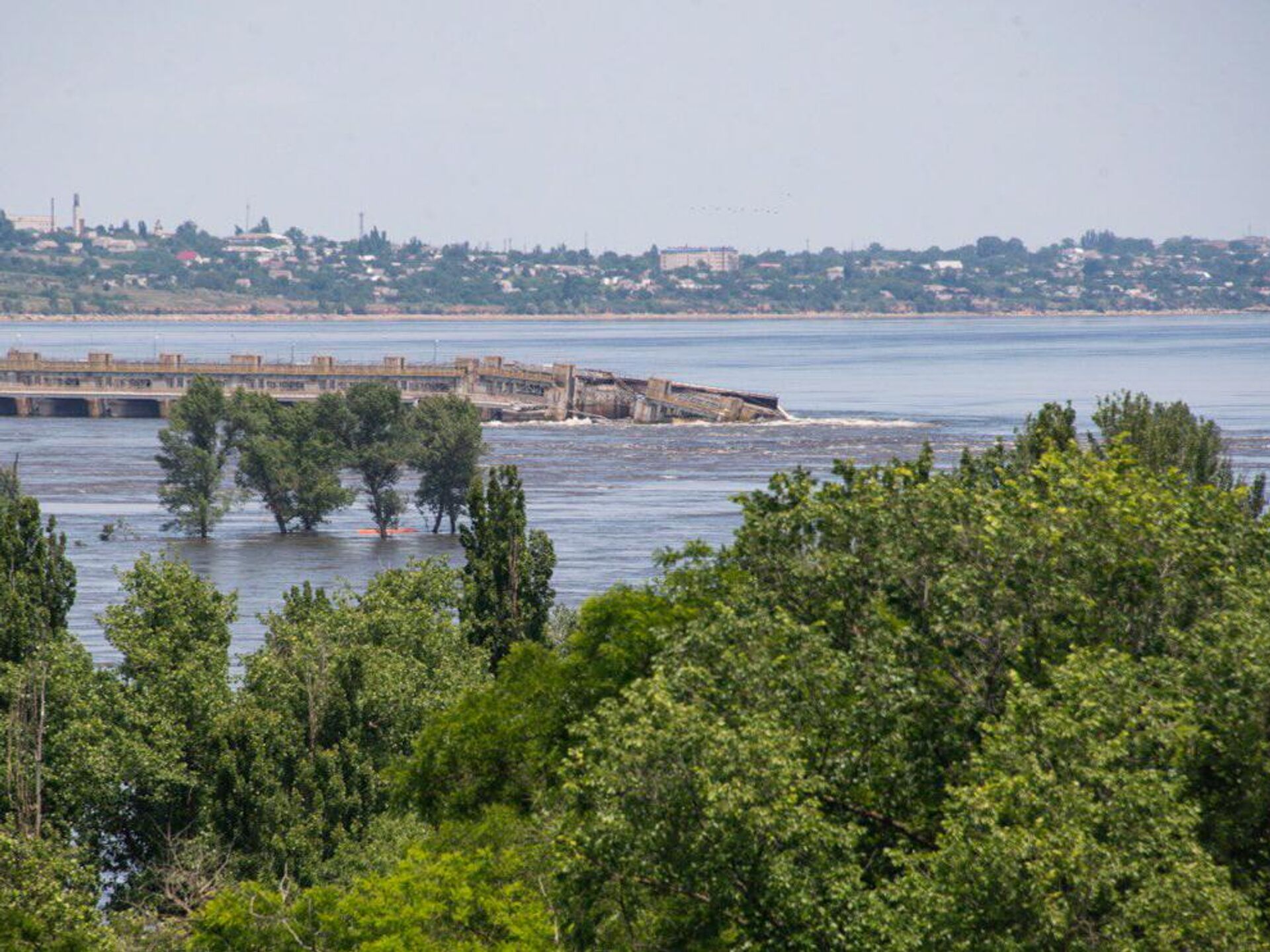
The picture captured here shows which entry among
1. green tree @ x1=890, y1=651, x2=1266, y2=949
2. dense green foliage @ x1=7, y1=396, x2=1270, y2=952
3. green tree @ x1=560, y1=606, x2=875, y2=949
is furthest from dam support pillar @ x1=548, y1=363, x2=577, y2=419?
green tree @ x1=890, y1=651, x2=1266, y2=949

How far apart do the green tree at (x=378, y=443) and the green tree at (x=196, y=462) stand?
17.7 feet

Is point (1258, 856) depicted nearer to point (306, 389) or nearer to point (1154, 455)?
Result: point (1154, 455)

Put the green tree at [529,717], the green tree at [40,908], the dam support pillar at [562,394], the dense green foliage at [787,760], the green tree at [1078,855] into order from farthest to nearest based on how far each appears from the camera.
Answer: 1. the dam support pillar at [562,394]
2. the green tree at [529,717]
3. the green tree at [40,908]
4. the dense green foliage at [787,760]
5. the green tree at [1078,855]

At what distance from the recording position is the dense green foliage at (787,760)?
18016mm

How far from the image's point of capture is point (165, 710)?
31.2 m

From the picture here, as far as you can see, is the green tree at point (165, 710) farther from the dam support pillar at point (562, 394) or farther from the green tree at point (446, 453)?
the dam support pillar at point (562, 394)

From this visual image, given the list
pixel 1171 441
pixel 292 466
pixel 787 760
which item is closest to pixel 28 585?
pixel 787 760

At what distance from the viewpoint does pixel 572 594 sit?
2437 inches

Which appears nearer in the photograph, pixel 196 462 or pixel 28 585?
pixel 28 585

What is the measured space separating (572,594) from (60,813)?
33.3 metres

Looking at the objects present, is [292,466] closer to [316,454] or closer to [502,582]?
[316,454]

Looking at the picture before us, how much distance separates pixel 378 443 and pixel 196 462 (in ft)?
25.5

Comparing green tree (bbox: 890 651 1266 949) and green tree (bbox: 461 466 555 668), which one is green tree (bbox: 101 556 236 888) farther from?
green tree (bbox: 890 651 1266 949)

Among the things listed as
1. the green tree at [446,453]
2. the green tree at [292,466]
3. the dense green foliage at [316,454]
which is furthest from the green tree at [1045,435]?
the green tree at [292,466]
